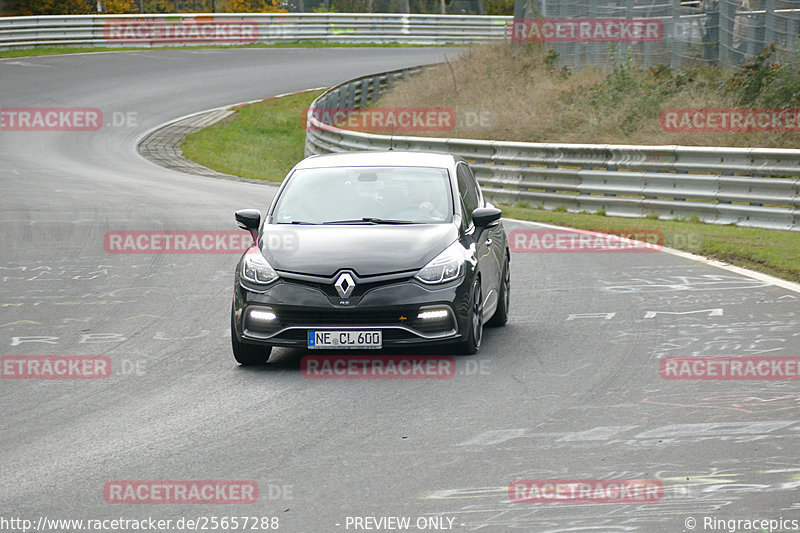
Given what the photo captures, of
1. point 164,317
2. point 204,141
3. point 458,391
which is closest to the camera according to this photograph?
point 458,391

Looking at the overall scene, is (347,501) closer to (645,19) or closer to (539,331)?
(539,331)

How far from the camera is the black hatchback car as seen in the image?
881 cm

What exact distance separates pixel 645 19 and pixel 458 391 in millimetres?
21510

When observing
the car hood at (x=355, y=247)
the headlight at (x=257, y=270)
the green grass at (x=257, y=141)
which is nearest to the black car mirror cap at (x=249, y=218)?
the car hood at (x=355, y=247)

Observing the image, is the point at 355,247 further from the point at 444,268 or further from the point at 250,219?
the point at 250,219

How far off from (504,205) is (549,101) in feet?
27.8

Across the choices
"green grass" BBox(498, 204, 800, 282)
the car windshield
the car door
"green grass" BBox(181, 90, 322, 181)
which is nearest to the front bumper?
the car door

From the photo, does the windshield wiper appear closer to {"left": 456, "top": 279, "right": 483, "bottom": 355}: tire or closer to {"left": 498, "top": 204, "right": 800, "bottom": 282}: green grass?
{"left": 456, "top": 279, "right": 483, "bottom": 355}: tire

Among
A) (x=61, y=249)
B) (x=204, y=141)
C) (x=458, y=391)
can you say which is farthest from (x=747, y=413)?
(x=204, y=141)

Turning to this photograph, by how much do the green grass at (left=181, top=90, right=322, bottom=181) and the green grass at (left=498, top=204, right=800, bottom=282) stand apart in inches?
363

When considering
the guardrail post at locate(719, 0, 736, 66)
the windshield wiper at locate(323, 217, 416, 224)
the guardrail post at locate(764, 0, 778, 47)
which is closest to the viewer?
the windshield wiper at locate(323, 217, 416, 224)

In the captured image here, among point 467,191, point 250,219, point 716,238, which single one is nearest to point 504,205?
point 716,238

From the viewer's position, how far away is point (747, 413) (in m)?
7.46

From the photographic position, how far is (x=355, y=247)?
9102 mm
